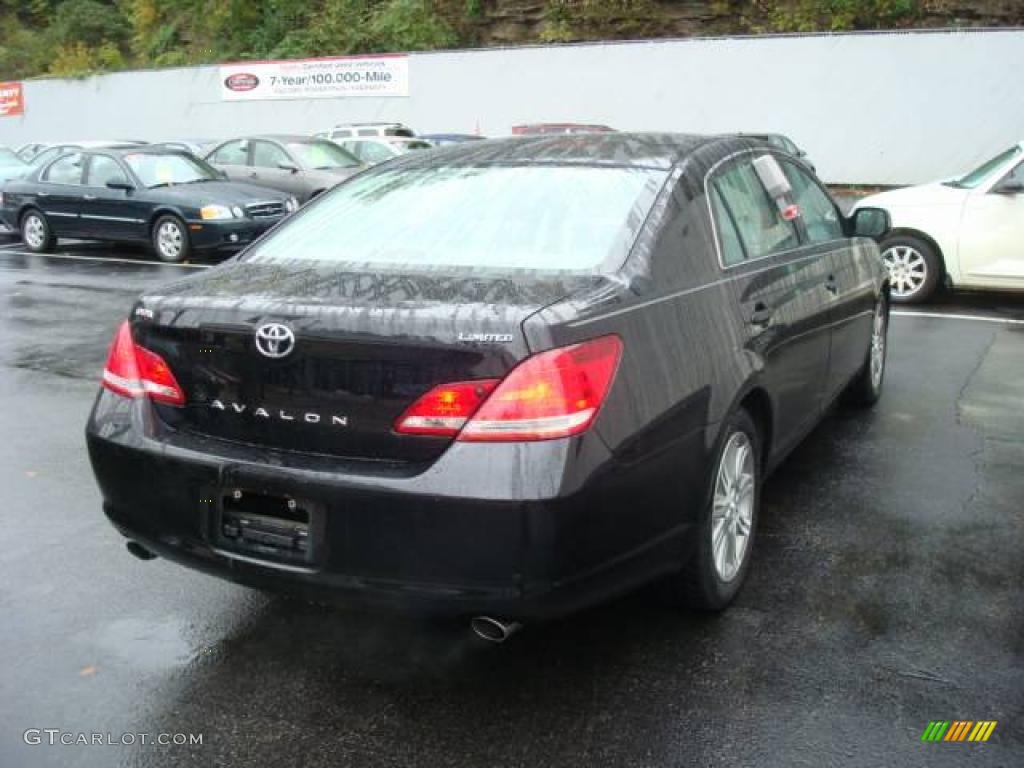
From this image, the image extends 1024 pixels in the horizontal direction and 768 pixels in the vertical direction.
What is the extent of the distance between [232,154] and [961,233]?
12667mm

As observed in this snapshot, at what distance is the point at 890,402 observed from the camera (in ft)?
20.2

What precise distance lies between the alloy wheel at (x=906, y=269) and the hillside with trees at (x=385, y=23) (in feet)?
64.0

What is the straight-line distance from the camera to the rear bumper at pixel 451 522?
2654 mm

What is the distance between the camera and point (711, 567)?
3350 mm

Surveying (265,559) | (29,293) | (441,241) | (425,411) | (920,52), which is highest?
(920,52)

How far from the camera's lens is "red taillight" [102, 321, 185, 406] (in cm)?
309

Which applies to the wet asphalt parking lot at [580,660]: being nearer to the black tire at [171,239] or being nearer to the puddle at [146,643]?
the puddle at [146,643]

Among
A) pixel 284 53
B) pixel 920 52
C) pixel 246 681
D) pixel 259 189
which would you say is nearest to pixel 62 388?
pixel 246 681

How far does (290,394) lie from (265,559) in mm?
475

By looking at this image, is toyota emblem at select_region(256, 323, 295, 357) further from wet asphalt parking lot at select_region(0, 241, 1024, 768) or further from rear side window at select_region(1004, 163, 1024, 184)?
rear side window at select_region(1004, 163, 1024, 184)

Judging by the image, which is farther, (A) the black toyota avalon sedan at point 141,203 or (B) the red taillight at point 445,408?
(A) the black toyota avalon sedan at point 141,203

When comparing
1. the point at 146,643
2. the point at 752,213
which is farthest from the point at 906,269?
the point at 146,643

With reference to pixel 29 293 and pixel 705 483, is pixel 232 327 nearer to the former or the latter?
pixel 705 483

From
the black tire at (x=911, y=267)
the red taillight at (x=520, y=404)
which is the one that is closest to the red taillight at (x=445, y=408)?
the red taillight at (x=520, y=404)
